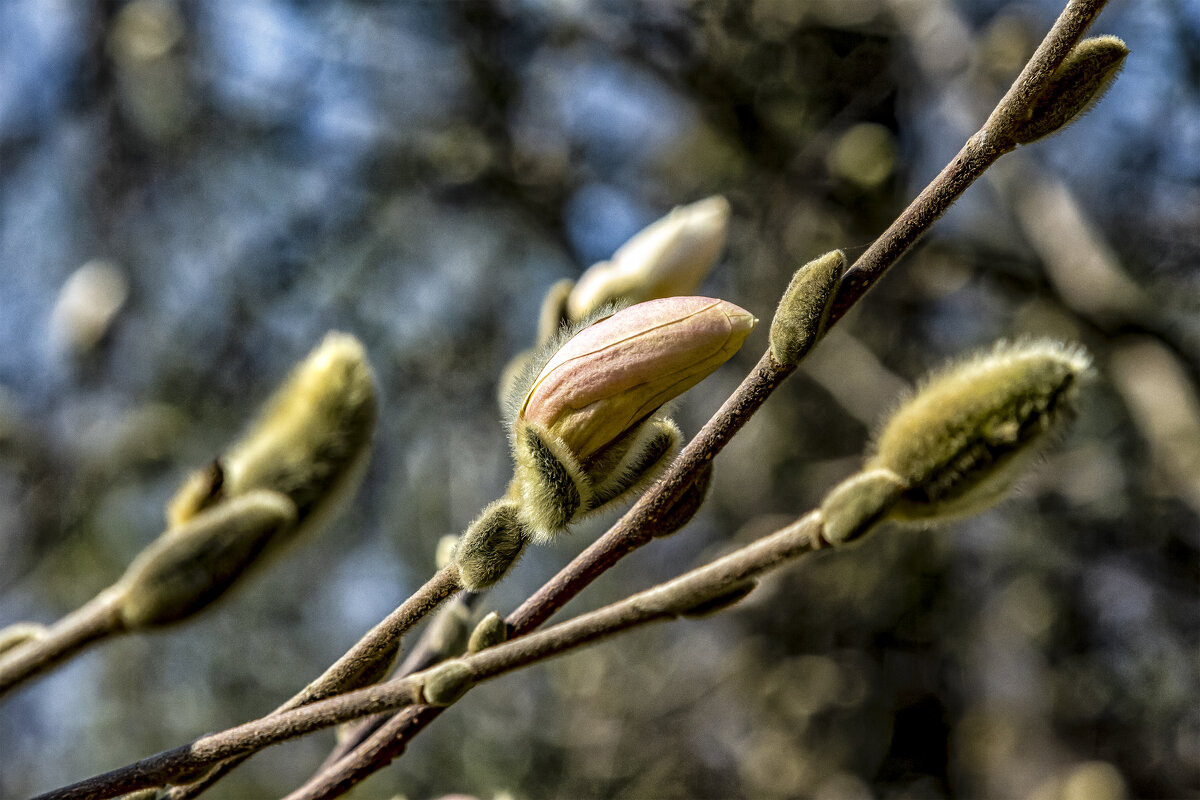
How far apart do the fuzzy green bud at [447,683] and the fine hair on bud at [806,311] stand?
0.57 feet

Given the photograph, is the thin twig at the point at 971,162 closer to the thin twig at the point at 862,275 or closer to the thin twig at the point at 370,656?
the thin twig at the point at 862,275

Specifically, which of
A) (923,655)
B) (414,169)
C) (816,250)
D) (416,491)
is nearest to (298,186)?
(414,169)

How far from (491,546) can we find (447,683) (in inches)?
2.2

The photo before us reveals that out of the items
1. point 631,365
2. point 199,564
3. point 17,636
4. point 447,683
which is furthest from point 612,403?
point 17,636

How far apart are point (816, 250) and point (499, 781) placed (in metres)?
1.29

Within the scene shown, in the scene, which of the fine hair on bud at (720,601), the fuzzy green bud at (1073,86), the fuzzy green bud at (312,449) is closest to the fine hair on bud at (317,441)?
the fuzzy green bud at (312,449)

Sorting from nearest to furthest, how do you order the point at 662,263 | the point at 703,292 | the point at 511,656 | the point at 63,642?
the point at 511,656 < the point at 63,642 < the point at 662,263 < the point at 703,292

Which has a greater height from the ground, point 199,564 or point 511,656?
point 199,564

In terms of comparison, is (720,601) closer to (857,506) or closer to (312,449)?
(857,506)

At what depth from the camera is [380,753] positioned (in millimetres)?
456

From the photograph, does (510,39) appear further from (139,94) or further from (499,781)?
(499,781)

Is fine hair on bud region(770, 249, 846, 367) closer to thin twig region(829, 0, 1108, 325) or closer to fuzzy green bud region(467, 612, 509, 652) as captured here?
thin twig region(829, 0, 1108, 325)

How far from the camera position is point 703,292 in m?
1.93

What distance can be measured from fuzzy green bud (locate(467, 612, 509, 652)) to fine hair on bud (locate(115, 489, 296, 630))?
139 millimetres
